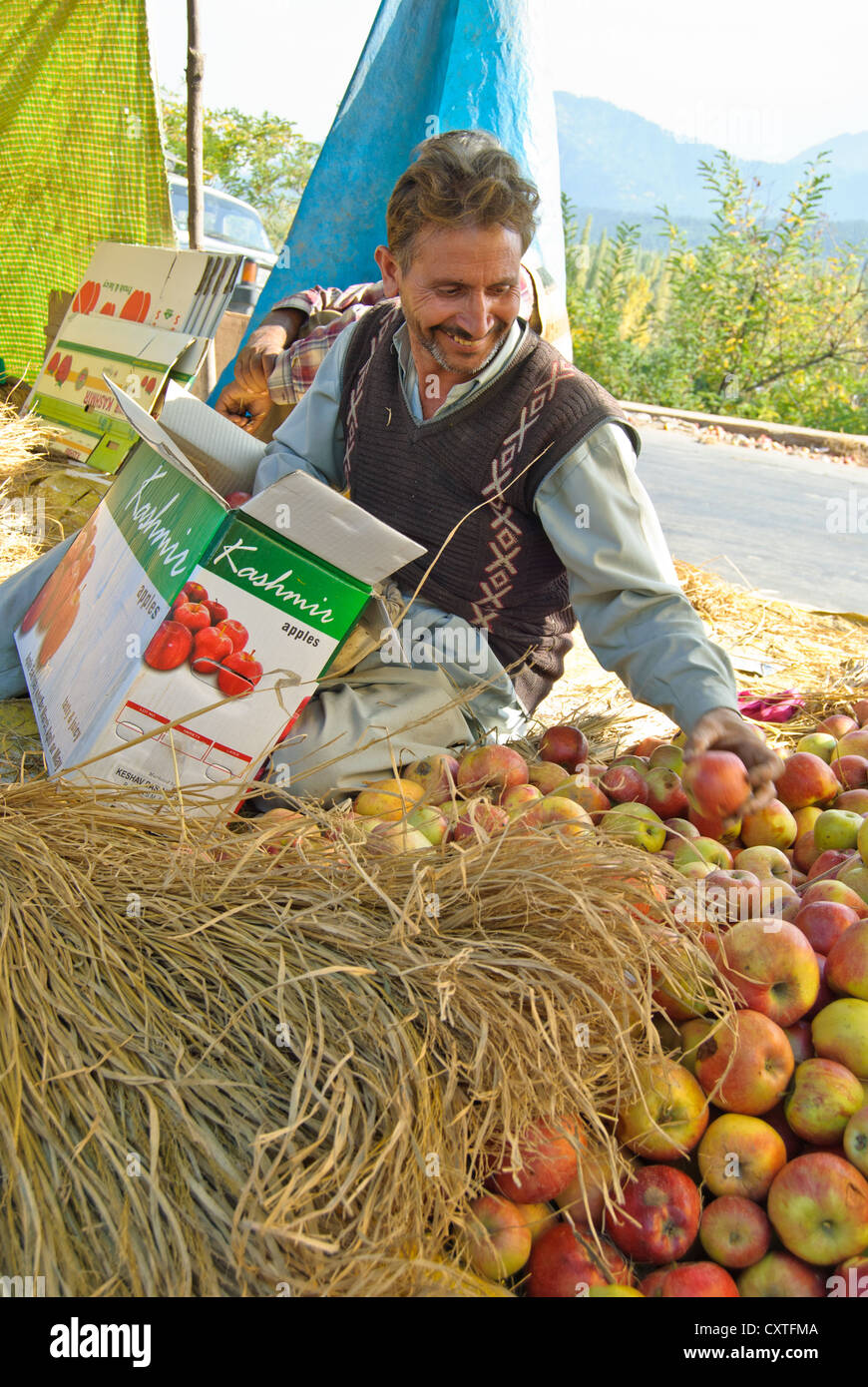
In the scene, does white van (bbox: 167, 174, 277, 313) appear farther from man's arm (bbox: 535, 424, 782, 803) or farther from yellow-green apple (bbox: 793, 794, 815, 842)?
yellow-green apple (bbox: 793, 794, 815, 842)

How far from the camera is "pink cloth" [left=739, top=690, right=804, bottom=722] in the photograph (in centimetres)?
281

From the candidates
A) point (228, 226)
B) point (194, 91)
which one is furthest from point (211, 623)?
point (228, 226)

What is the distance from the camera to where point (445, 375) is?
217 centimetres

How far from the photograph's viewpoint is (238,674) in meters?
1.75

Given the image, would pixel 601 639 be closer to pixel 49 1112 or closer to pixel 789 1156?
pixel 789 1156

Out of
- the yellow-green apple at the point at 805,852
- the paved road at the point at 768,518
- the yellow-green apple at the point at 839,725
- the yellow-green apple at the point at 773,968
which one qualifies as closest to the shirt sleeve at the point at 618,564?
the yellow-green apple at the point at 805,852

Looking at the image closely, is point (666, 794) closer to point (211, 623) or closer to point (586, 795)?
point (586, 795)

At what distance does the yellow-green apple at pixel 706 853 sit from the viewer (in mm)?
1728

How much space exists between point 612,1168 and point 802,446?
8408 millimetres

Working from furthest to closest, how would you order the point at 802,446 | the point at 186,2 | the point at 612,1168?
the point at 802,446, the point at 186,2, the point at 612,1168

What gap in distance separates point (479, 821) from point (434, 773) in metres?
0.35

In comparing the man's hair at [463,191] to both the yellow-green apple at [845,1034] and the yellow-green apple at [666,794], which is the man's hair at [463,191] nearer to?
the yellow-green apple at [666,794]
